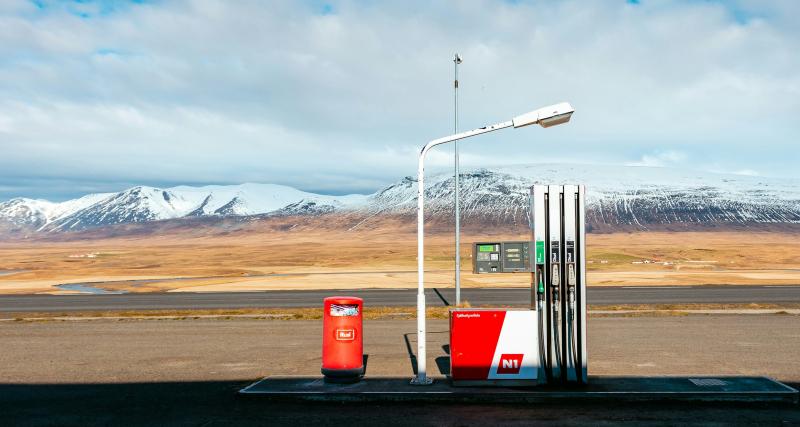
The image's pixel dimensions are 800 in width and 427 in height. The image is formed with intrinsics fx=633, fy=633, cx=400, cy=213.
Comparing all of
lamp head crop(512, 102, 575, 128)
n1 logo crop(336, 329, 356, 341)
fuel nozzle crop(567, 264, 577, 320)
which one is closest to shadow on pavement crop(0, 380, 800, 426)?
n1 logo crop(336, 329, 356, 341)

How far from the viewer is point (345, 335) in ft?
38.8

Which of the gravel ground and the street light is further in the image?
the street light

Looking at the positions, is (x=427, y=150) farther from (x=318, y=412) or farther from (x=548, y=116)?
(x=318, y=412)

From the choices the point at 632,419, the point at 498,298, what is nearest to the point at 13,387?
the point at 632,419

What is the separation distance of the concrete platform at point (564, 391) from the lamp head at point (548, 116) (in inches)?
182

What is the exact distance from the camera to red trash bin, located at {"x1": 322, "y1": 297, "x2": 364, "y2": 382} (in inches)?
461

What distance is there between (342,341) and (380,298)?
60.1 feet

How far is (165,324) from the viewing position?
21312 millimetres

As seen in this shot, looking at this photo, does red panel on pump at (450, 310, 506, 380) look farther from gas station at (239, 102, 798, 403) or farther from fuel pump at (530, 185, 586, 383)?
fuel pump at (530, 185, 586, 383)

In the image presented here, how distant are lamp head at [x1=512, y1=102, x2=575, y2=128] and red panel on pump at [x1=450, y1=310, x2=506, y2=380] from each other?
340 centimetres

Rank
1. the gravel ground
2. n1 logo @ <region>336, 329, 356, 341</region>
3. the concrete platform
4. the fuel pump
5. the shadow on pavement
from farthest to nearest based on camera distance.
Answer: n1 logo @ <region>336, 329, 356, 341</region> → the fuel pump → the concrete platform → the gravel ground → the shadow on pavement

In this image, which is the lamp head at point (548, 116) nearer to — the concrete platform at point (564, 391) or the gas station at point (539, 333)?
the gas station at point (539, 333)

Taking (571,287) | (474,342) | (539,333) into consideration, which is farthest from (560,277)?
(474,342)

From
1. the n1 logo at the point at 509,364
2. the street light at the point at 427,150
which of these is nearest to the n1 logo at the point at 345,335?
the street light at the point at 427,150
